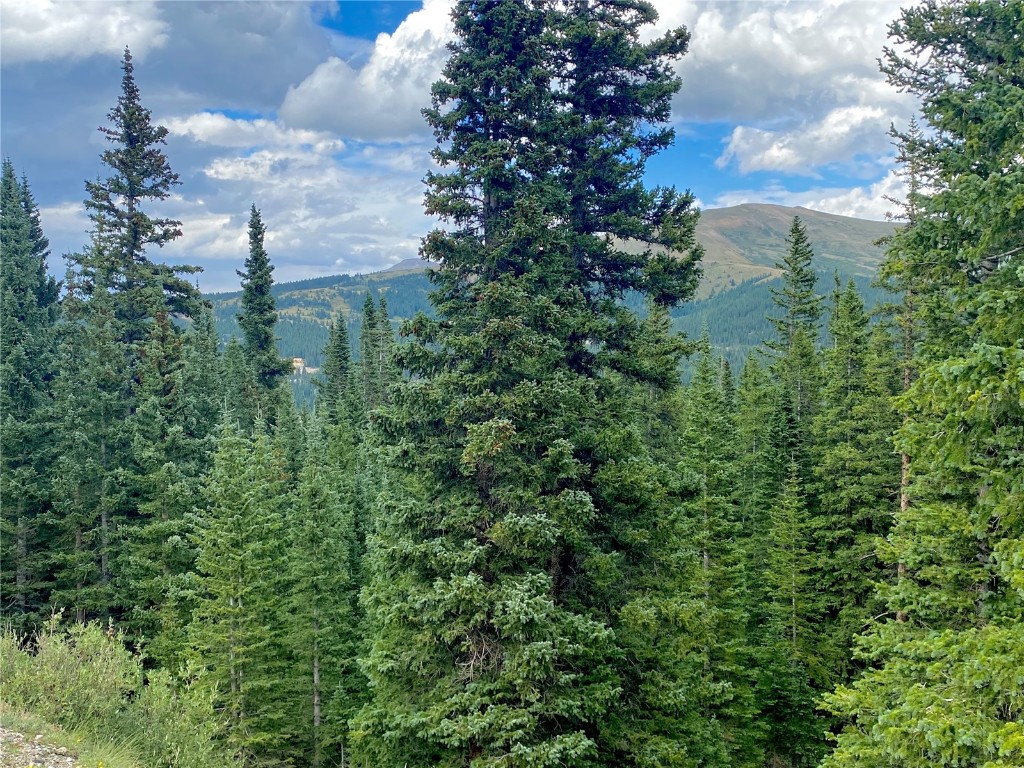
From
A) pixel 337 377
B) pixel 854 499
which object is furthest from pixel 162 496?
pixel 337 377

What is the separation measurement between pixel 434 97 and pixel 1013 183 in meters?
10.6

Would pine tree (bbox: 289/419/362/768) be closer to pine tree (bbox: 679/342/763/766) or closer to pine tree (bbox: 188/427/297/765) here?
pine tree (bbox: 188/427/297/765)

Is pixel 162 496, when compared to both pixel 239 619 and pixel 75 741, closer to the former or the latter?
pixel 239 619

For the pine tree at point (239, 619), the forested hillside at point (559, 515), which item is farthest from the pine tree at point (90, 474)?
the pine tree at point (239, 619)

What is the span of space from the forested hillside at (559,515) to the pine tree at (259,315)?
51.7ft

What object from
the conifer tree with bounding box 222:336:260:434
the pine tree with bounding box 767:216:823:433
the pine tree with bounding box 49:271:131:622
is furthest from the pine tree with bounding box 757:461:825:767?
the conifer tree with bounding box 222:336:260:434

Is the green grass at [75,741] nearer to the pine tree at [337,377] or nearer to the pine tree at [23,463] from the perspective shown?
the pine tree at [23,463]

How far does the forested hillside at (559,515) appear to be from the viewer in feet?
31.4

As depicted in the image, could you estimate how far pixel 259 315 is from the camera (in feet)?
139

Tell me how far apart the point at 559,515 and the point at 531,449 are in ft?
4.49

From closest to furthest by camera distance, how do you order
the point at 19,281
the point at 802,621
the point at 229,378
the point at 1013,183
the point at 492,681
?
the point at 1013,183, the point at 492,681, the point at 802,621, the point at 19,281, the point at 229,378

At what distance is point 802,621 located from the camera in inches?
1022

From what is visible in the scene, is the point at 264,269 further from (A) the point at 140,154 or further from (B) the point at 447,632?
(B) the point at 447,632

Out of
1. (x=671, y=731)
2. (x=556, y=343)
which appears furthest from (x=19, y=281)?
(x=671, y=731)
